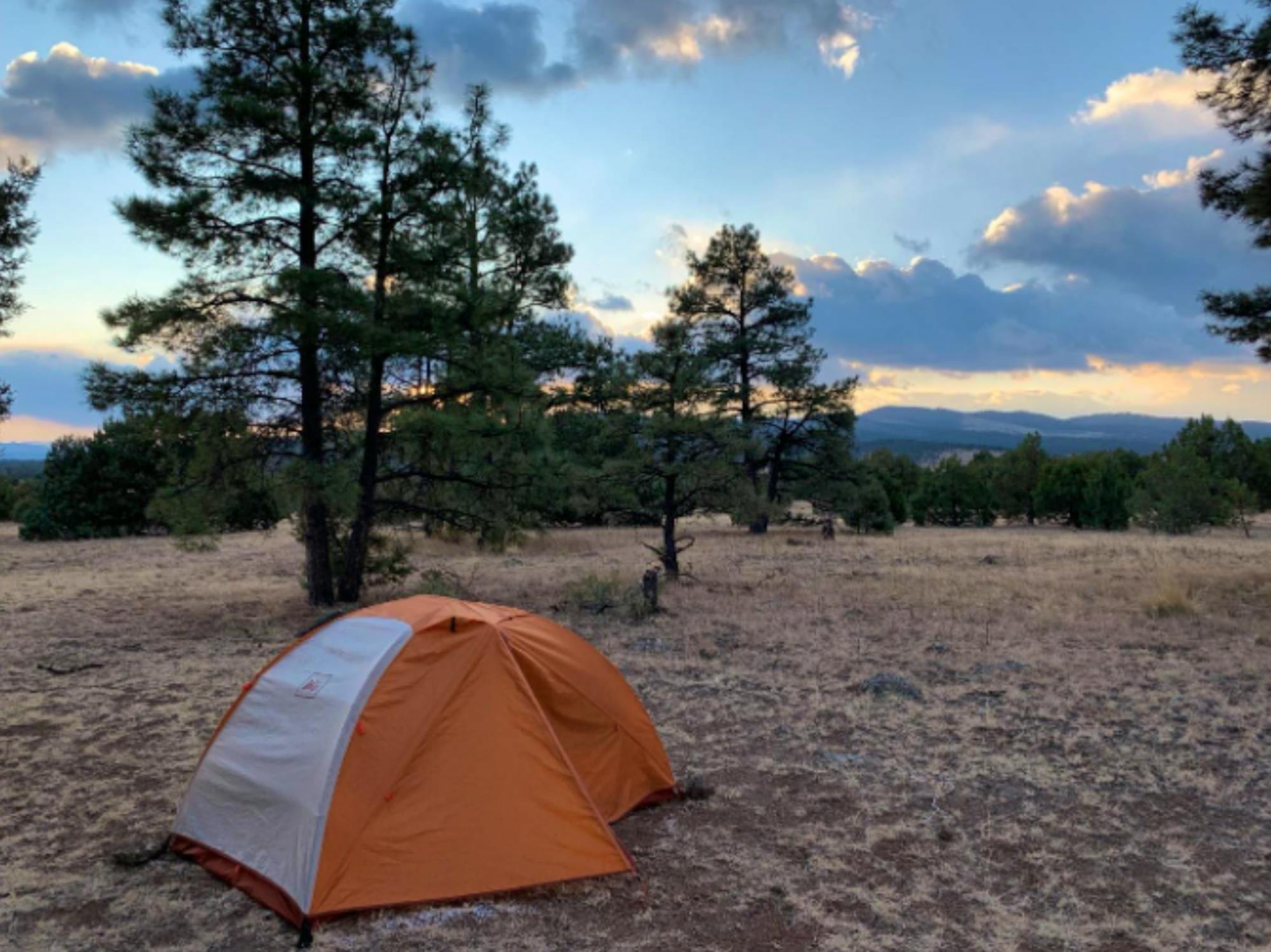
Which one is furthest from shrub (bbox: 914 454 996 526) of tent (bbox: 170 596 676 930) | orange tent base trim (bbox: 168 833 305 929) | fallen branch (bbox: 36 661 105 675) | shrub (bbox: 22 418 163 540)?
orange tent base trim (bbox: 168 833 305 929)

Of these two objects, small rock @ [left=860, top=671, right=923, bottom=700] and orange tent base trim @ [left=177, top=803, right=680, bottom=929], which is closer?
orange tent base trim @ [left=177, top=803, right=680, bottom=929]

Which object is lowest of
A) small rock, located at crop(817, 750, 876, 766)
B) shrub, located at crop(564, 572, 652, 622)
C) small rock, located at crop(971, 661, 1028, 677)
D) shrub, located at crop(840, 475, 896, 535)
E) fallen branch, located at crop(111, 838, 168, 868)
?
small rock, located at crop(817, 750, 876, 766)

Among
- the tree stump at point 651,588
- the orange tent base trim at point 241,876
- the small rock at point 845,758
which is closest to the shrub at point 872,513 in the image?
the tree stump at point 651,588

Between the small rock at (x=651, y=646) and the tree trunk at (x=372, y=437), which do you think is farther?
the tree trunk at (x=372, y=437)

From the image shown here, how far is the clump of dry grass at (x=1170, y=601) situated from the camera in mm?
12914

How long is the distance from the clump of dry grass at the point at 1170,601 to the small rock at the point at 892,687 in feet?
20.7

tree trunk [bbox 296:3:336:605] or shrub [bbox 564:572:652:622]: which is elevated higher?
tree trunk [bbox 296:3:336:605]

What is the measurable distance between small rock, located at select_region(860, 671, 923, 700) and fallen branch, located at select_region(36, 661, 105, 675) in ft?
29.9

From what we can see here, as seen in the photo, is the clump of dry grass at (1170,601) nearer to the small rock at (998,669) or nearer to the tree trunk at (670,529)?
the small rock at (998,669)

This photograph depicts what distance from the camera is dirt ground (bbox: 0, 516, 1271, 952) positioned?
4.43 metres

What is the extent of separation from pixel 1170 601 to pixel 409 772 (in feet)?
42.4

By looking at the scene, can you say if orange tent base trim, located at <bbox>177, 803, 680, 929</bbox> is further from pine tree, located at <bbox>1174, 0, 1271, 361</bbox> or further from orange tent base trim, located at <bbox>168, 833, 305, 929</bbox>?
pine tree, located at <bbox>1174, 0, 1271, 361</bbox>

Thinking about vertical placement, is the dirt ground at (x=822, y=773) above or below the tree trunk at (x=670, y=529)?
below

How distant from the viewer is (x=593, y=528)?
32.6 metres
